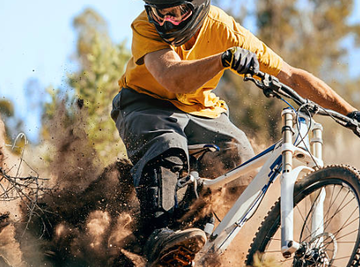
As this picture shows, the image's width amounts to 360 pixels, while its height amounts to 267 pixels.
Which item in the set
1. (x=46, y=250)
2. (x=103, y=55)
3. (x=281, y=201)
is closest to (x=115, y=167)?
(x=46, y=250)

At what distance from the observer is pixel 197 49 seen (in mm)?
4887

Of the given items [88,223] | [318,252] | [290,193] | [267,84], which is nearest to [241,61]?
[267,84]

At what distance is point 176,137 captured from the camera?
182 inches

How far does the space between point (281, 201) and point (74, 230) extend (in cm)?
224

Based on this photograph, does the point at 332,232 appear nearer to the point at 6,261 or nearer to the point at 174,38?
the point at 174,38

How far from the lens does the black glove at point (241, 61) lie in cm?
381

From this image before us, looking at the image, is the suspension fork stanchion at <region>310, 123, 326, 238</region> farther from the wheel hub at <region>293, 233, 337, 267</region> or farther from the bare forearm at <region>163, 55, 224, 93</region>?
the bare forearm at <region>163, 55, 224, 93</region>

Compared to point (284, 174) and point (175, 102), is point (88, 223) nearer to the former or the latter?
point (175, 102)

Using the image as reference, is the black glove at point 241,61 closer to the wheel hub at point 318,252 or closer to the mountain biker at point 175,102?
the mountain biker at point 175,102

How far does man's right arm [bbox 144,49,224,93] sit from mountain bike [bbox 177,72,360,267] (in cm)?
37

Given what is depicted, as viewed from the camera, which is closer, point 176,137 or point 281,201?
point 281,201

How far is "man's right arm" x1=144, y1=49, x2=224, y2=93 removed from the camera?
13.5 feet

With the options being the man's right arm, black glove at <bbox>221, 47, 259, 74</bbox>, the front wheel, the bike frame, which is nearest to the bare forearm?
the man's right arm

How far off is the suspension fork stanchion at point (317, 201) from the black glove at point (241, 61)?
70cm
